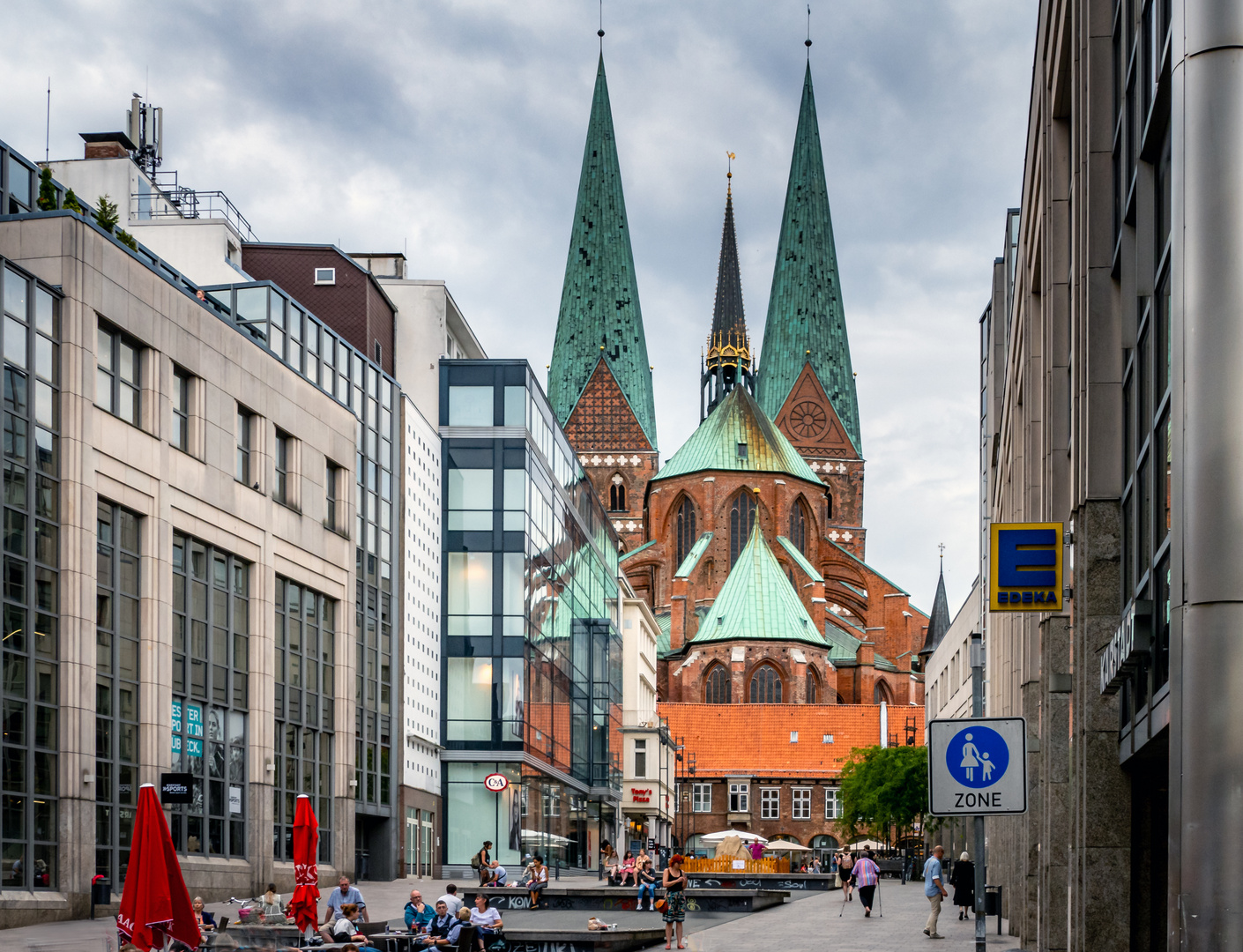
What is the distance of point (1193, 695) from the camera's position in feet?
30.7

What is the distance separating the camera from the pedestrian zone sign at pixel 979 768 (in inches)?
411

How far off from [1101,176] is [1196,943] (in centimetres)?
894

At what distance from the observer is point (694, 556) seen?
413 ft

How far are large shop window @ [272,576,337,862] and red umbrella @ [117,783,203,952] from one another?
70.2 feet

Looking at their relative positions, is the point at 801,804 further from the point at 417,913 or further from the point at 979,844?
the point at 979,844

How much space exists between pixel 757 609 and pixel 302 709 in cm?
Result: 7810

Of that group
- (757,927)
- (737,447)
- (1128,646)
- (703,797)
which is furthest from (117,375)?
(737,447)

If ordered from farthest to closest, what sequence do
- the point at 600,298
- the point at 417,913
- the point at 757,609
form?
the point at 600,298 < the point at 757,609 < the point at 417,913

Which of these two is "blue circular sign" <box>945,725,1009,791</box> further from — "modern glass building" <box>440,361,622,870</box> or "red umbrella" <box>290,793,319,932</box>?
"modern glass building" <box>440,361,622,870</box>

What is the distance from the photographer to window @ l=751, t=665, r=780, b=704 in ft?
386

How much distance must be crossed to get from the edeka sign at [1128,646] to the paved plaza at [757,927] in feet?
34.1

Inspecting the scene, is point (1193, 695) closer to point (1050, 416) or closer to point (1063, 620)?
point (1063, 620)

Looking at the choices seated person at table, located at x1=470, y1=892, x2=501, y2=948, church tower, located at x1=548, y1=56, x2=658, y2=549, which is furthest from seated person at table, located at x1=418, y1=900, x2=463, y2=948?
church tower, located at x1=548, y1=56, x2=658, y2=549

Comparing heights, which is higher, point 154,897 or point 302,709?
point 302,709
